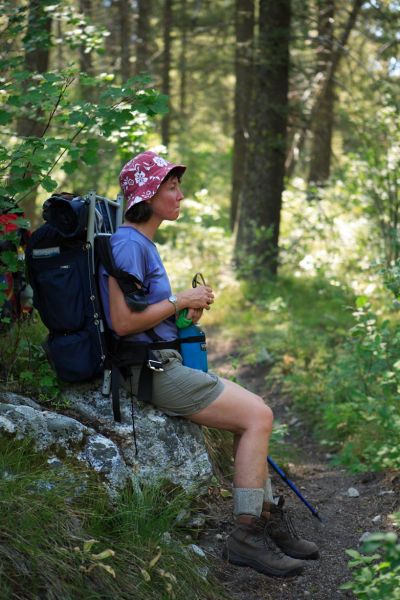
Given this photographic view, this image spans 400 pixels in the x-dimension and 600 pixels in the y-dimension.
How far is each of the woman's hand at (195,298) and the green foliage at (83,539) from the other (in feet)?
3.27

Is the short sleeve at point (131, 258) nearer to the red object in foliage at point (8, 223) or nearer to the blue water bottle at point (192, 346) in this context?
the blue water bottle at point (192, 346)

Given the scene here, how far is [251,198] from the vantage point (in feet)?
37.7

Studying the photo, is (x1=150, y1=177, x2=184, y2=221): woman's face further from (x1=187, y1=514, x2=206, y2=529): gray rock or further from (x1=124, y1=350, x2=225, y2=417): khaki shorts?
(x1=187, y1=514, x2=206, y2=529): gray rock

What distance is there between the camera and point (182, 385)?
13.5ft

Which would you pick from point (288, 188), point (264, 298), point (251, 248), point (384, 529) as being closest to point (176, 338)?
point (384, 529)

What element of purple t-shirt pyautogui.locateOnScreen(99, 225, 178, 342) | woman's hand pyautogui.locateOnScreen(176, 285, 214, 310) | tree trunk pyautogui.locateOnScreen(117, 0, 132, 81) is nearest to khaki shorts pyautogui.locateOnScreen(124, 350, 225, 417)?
purple t-shirt pyautogui.locateOnScreen(99, 225, 178, 342)

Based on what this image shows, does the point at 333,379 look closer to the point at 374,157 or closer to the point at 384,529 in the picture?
the point at 384,529

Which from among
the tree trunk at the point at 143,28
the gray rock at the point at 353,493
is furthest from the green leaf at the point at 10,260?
the tree trunk at the point at 143,28

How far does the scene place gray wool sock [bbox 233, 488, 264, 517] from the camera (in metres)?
4.03

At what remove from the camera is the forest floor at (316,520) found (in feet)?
12.7

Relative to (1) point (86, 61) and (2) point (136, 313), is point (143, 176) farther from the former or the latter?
(1) point (86, 61)

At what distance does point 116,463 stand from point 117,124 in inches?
77.5

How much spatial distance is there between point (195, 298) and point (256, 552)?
1.40 meters

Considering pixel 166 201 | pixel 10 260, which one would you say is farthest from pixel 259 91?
pixel 10 260
